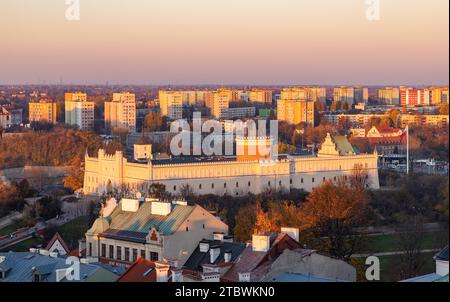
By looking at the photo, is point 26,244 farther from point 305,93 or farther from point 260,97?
point 305,93

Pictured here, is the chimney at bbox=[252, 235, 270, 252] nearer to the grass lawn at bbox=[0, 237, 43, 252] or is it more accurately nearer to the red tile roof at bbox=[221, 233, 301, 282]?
the red tile roof at bbox=[221, 233, 301, 282]

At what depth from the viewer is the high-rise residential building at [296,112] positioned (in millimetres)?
89062

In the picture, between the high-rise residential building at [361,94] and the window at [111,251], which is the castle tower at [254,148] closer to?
the window at [111,251]

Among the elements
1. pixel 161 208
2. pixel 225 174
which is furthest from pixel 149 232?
pixel 225 174

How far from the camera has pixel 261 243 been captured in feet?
54.7

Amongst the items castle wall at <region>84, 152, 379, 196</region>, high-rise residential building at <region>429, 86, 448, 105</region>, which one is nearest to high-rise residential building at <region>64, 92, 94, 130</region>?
high-rise residential building at <region>429, 86, 448, 105</region>

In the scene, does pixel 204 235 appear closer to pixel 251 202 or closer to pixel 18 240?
pixel 18 240

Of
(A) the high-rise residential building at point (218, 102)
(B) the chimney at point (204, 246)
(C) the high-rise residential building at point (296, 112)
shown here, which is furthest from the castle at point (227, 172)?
(A) the high-rise residential building at point (218, 102)

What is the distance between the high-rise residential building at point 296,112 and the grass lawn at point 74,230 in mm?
53140

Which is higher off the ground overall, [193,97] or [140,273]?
[193,97]

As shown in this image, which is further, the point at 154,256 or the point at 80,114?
the point at 80,114

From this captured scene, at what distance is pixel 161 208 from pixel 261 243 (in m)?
4.20

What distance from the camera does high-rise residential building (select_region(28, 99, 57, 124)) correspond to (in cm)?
8838
